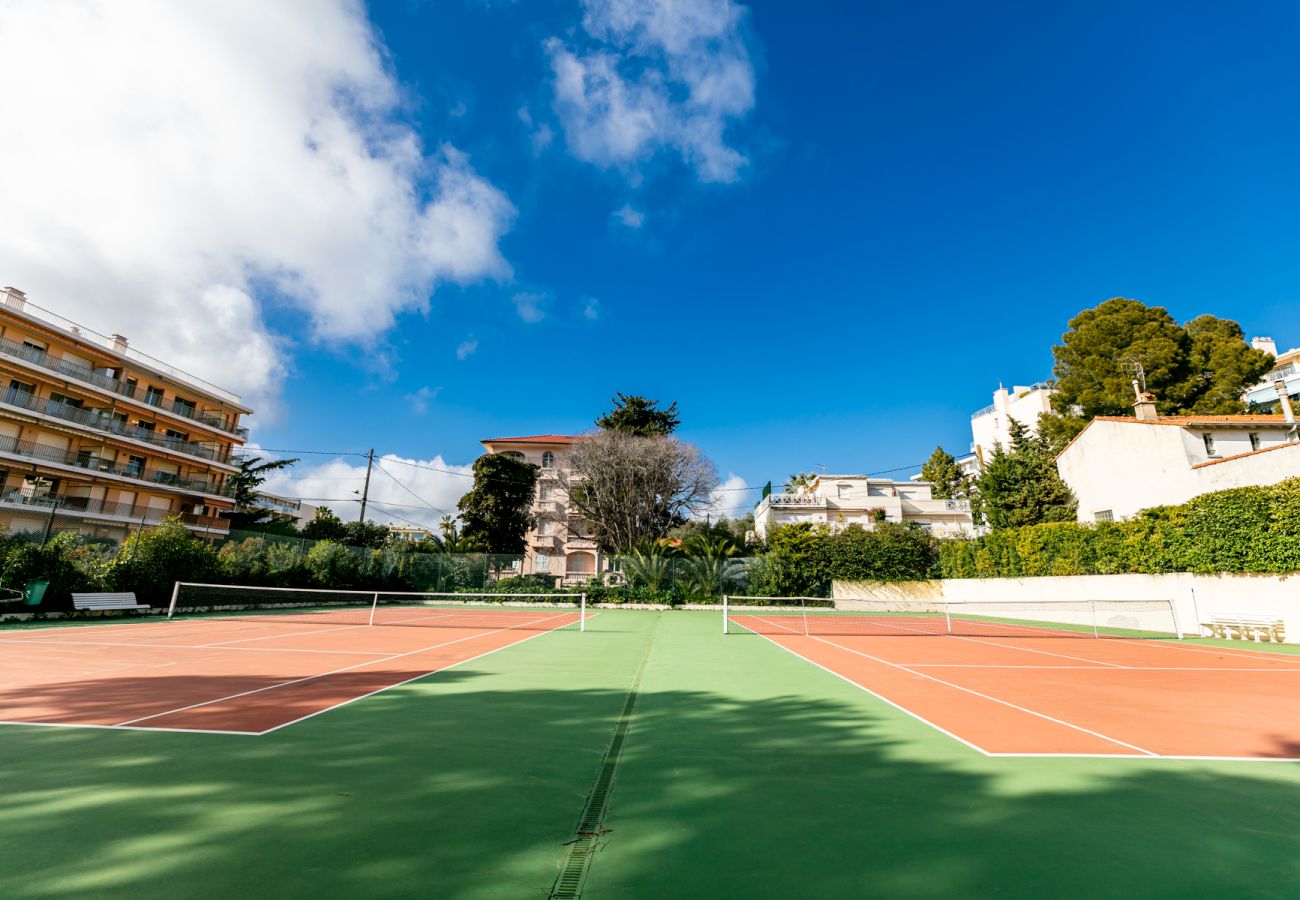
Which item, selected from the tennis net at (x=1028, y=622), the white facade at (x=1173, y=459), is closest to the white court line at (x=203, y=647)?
the tennis net at (x=1028, y=622)

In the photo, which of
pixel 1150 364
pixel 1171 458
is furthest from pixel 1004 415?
pixel 1171 458

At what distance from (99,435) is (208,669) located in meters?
40.1

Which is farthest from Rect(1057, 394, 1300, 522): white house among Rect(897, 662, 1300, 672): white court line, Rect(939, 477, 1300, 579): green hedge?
Rect(897, 662, 1300, 672): white court line

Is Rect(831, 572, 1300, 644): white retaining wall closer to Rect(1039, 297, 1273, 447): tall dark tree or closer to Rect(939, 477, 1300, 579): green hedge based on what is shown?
Rect(939, 477, 1300, 579): green hedge

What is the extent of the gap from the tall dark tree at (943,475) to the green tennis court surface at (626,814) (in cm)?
5944

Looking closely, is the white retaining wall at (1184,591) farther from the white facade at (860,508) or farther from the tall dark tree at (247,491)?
the tall dark tree at (247,491)

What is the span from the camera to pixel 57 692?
258 inches

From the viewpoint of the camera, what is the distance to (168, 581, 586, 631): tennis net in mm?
17934

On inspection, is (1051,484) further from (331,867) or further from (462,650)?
(331,867)

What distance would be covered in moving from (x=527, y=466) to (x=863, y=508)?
104 ft

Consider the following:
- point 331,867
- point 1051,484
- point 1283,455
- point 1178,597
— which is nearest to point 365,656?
point 331,867

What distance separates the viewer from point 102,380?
38.0 metres

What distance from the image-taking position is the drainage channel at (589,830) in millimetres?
2596

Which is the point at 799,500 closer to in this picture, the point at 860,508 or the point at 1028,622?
the point at 860,508
